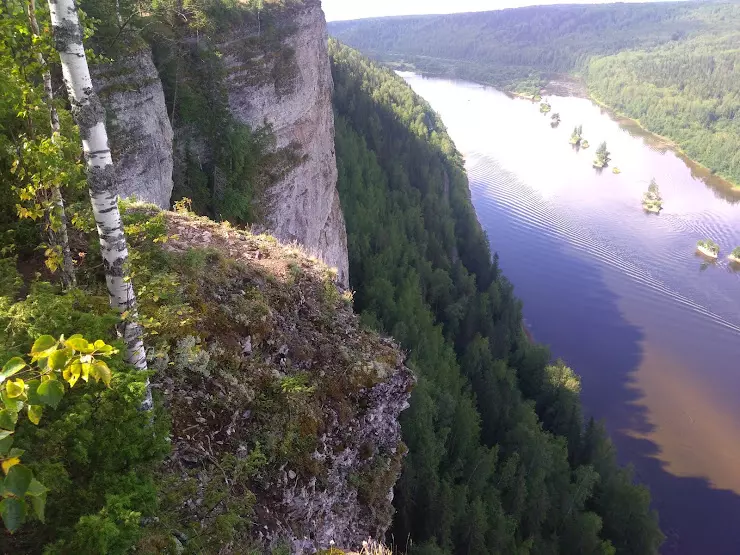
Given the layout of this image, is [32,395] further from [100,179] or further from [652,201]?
[652,201]

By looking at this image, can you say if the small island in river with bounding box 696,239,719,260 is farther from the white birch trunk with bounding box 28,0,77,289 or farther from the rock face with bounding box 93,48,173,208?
the white birch trunk with bounding box 28,0,77,289

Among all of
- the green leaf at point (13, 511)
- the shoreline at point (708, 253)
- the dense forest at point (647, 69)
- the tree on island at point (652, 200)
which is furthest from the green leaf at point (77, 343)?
the dense forest at point (647, 69)

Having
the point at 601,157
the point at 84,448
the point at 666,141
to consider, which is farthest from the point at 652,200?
the point at 84,448

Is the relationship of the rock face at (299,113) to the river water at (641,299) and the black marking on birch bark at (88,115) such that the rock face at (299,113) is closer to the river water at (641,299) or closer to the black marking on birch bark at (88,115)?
the black marking on birch bark at (88,115)

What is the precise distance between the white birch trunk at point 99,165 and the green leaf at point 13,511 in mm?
2624

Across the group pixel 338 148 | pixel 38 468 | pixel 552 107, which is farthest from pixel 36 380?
pixel 552 107

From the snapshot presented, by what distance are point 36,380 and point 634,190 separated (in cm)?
7341

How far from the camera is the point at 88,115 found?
3707 millimetres

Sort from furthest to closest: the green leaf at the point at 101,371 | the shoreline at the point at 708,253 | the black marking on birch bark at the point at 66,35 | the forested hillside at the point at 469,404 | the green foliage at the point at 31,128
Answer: the shoreline at the point at 708,253 < the forested hillside at the point at 469,404 < the green foliage at the point at 31,128 < the black marking on birch bark at the point at 66,35 < the green leaf at the point at 101,371

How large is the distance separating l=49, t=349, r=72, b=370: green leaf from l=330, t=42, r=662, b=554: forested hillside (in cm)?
1510

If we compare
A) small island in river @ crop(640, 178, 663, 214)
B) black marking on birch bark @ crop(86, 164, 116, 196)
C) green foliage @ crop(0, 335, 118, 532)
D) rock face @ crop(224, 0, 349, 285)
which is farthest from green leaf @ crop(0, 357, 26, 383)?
small island in river @ crop(640, 178, 663, 214)

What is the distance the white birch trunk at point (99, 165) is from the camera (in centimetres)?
352

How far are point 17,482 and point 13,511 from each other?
15cm

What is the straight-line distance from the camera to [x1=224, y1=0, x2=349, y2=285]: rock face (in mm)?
17797
